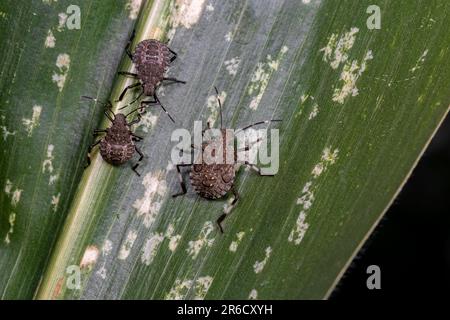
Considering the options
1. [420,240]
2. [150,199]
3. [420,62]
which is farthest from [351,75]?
[420,240]

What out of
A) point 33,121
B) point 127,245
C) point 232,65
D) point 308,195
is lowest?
point 127,245

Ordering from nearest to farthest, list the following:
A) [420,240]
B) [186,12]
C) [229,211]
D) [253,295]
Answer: [186,12] < [229,211] < [253,295] < [420,240]

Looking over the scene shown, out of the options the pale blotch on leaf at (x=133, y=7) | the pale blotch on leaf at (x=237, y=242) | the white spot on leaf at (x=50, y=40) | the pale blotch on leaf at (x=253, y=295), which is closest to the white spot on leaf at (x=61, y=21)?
the white spot on leaf at (x=50, y=40)

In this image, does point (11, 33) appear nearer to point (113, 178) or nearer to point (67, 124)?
point (67, 124)

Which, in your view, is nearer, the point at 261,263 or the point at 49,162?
the point at 49,162

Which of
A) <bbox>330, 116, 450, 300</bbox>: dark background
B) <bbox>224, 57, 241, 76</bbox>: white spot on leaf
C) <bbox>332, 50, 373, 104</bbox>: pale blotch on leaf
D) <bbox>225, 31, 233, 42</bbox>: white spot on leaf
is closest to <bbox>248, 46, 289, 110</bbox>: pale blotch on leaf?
<bbox>224, 57, 241, 76</bbox>: white spot on leaf

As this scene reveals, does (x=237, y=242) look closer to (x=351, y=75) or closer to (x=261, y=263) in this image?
(x=261, y=263)

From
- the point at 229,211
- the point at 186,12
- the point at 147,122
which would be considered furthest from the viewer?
the point at 229,211
